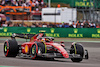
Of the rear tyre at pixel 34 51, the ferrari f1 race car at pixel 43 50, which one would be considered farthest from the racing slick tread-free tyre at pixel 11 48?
the rear tyre at pixel 34 51

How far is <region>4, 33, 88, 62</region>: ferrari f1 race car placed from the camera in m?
10.9

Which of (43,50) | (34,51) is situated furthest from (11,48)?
(43,50)

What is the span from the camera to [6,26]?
28.5 m

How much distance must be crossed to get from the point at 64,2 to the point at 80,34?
30185 millimetres

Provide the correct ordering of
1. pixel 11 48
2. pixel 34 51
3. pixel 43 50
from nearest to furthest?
1. pixel 43 50
2. pixel 34 51
3. pixel 11 48

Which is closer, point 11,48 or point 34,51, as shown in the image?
point 34,51

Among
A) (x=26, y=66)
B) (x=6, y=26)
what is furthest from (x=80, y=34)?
(x=26, y=66)

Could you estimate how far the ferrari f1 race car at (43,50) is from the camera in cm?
1095

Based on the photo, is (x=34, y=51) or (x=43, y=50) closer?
(x=43, y=50)

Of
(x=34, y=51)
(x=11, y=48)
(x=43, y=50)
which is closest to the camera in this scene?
(x=43, y=50)

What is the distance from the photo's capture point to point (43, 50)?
36.3 ft

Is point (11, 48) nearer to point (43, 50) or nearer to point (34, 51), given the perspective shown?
point (34, 51)

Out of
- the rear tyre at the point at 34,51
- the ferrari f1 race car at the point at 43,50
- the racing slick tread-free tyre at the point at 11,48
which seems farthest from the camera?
the racing slick tread-free tyre at the point at 11,48

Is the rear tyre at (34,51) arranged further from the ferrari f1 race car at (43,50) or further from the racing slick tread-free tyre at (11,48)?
the racing slick tread-free tyre at (11,48)
